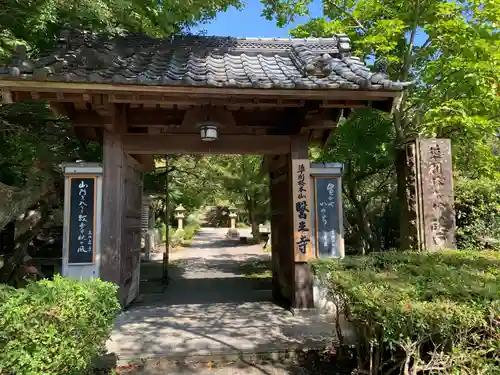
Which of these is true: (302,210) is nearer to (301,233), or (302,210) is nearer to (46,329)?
(301,233)

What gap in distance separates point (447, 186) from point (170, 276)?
9.18 meters

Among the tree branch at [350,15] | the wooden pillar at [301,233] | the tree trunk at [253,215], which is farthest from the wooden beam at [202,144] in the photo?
the tree trunk at [253,215]

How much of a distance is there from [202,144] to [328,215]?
264 centimetres

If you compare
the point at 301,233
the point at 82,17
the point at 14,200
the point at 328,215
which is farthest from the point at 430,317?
the point at 82,17

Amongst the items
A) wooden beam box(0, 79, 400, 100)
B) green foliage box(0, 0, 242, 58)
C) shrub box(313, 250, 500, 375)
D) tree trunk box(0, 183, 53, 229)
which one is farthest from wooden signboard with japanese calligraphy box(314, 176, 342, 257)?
tree trunk box(0, 183, 53, 229)

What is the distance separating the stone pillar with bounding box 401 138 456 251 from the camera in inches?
238

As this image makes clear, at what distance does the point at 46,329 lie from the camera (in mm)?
2797

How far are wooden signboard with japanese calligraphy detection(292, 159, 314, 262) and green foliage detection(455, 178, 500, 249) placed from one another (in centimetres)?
377

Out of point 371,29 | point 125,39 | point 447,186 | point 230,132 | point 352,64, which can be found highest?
point 371,29

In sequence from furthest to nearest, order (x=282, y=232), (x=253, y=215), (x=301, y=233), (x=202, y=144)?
(x=253, y=215)
(x=282, y=232)
(x=202, y=144)
(x=301, y=233)

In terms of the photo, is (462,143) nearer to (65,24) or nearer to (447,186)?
(447,186)

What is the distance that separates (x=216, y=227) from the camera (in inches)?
1866

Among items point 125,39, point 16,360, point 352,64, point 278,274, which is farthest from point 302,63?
point 16,360

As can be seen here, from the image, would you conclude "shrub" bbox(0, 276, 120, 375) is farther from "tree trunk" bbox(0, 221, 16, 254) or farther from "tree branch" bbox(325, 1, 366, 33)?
"tree branch" bbox(325, 1, 366, 33)
